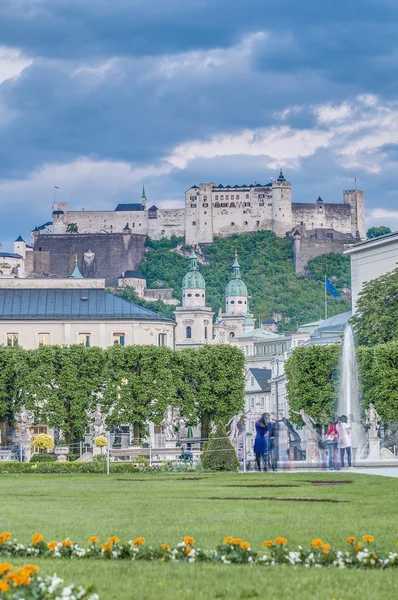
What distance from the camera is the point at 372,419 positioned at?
2094 inches

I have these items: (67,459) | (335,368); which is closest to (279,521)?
(67,459)

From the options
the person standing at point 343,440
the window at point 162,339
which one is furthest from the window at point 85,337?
the person standing at point 343,440

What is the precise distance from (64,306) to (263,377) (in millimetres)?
53323

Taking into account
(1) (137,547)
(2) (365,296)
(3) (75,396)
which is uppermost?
(2) (365,296)

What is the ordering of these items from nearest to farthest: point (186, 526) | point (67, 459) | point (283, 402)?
point (186, 526) → point (67, 459) → point (283, 402)

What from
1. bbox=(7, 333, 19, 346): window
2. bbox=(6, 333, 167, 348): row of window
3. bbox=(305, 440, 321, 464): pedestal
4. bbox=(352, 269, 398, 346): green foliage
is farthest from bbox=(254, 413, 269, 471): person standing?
bbox=(7, 333, 19, 346): window

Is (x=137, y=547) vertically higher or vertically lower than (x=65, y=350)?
lower

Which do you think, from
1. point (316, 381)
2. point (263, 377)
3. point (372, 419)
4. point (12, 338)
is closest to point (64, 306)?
point (12, 338)

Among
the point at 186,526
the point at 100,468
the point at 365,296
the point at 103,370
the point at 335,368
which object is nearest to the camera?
the point at 186,526

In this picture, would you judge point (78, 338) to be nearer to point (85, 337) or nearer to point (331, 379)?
point (85, 337)

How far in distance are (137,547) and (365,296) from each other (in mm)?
53002

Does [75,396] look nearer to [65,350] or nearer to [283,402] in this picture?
[65,350]

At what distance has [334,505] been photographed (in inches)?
805

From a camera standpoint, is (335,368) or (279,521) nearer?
(279,521)
